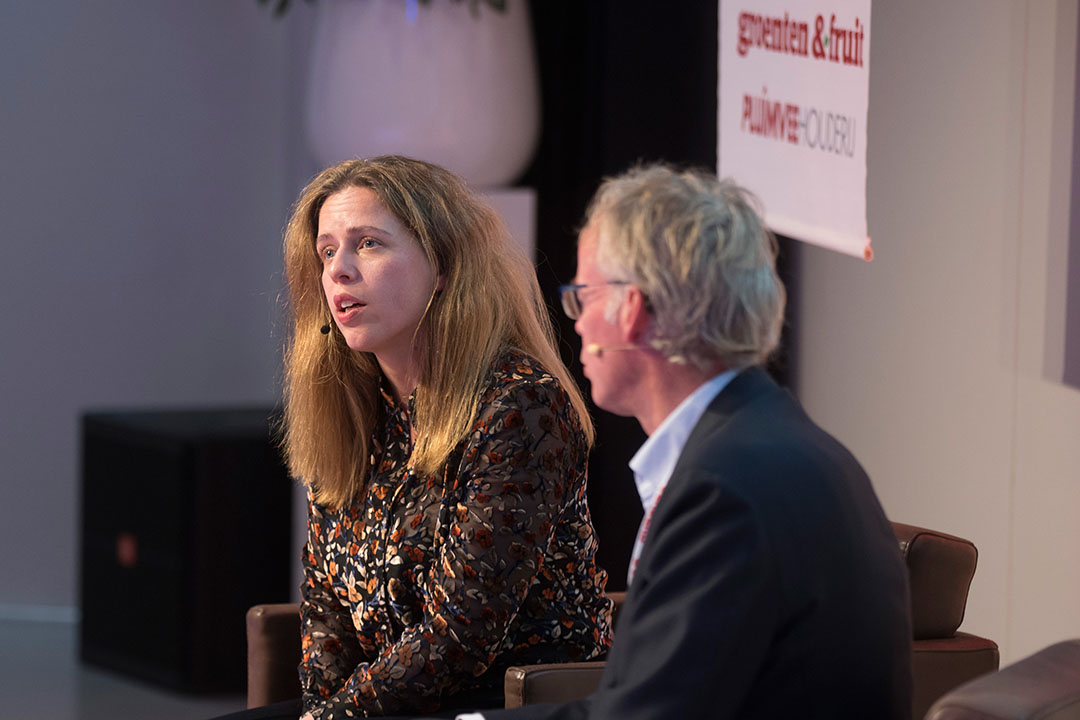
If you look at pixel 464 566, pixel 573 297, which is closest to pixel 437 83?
pixel 464 566

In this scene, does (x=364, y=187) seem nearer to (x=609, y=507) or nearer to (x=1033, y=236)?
(x=1033, y=236)

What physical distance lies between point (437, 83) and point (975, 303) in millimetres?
1611

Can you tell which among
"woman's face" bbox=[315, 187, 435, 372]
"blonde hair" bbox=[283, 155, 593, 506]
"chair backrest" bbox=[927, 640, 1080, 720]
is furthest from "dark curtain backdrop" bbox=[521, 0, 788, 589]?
"chair backrest" bbox=[927, 640, 1080, 720]

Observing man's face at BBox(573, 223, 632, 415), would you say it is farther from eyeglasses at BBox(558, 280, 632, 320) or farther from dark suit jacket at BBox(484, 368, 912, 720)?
dark suit jacket at BBox(484, 368, 912, 720)

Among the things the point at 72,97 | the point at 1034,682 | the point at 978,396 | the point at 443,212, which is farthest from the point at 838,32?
the point at 72,97

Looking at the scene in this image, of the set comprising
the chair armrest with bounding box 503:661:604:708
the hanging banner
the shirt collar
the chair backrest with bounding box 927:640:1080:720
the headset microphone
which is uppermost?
the hanging banner

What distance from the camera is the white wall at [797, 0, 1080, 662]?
8.72 ft

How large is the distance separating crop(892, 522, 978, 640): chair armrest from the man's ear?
0.91 m

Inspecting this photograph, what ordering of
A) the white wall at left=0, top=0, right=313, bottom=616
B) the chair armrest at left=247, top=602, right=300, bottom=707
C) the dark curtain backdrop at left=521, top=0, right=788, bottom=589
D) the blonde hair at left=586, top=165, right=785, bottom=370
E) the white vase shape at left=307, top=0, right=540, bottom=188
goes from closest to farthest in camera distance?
the blonde hair at left=586, top=165, right=785, bottom=370
the chair armrest at left=247, top=602, right=300, bottom=707
the dark curtain backdrop at left=521, top=0, right=788, bottom=589
the white vase shape at left=307, top=0, right=540, bottom=188
the white wall at left=0, top=0, right=313, bottom=616

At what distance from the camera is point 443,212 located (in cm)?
226

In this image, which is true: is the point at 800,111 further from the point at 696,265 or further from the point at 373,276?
the point at 696,265

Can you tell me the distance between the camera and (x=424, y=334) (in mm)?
2270

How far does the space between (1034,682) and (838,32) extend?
5.71 ft

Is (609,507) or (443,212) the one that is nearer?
(443,212)
